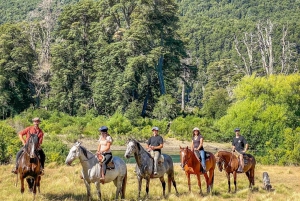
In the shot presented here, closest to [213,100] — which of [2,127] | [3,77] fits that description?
[3,77]

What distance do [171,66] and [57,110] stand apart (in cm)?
1733

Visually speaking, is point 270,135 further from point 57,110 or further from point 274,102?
point 57,110

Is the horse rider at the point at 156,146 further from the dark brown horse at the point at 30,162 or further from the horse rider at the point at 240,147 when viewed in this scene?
the horse rider at the point at 240,147

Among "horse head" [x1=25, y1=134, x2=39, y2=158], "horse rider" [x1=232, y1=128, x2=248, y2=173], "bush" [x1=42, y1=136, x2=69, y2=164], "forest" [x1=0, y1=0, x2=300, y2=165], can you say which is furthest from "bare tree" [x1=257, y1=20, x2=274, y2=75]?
"horse head" [x1=25, y1=134, x2=39, y2=158]

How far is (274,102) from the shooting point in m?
40.6

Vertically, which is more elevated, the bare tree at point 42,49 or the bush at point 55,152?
the bare tree at point 42,49

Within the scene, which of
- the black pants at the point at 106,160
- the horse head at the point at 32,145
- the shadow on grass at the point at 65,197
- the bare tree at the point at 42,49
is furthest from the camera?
the bare tree at the point at 42,49

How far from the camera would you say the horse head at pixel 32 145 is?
12.9 m

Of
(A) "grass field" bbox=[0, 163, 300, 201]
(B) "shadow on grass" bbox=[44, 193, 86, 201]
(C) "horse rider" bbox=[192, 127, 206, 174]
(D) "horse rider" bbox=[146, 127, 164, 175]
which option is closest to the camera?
(B) "shadow on grass" bbox=[44, 193, 86, 201]

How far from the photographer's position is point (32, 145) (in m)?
13.0

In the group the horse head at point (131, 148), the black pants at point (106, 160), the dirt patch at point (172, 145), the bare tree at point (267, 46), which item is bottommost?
the dirt patch at point (172, 145)

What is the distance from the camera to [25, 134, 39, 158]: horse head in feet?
42.2

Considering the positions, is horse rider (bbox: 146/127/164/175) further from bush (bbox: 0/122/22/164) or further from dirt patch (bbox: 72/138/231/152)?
dirt patch (bbox: 72/138/231/152)

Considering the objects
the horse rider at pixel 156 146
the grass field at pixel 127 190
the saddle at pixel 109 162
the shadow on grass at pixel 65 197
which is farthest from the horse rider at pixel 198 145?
A: the shadow on grass at pixel 65 197
